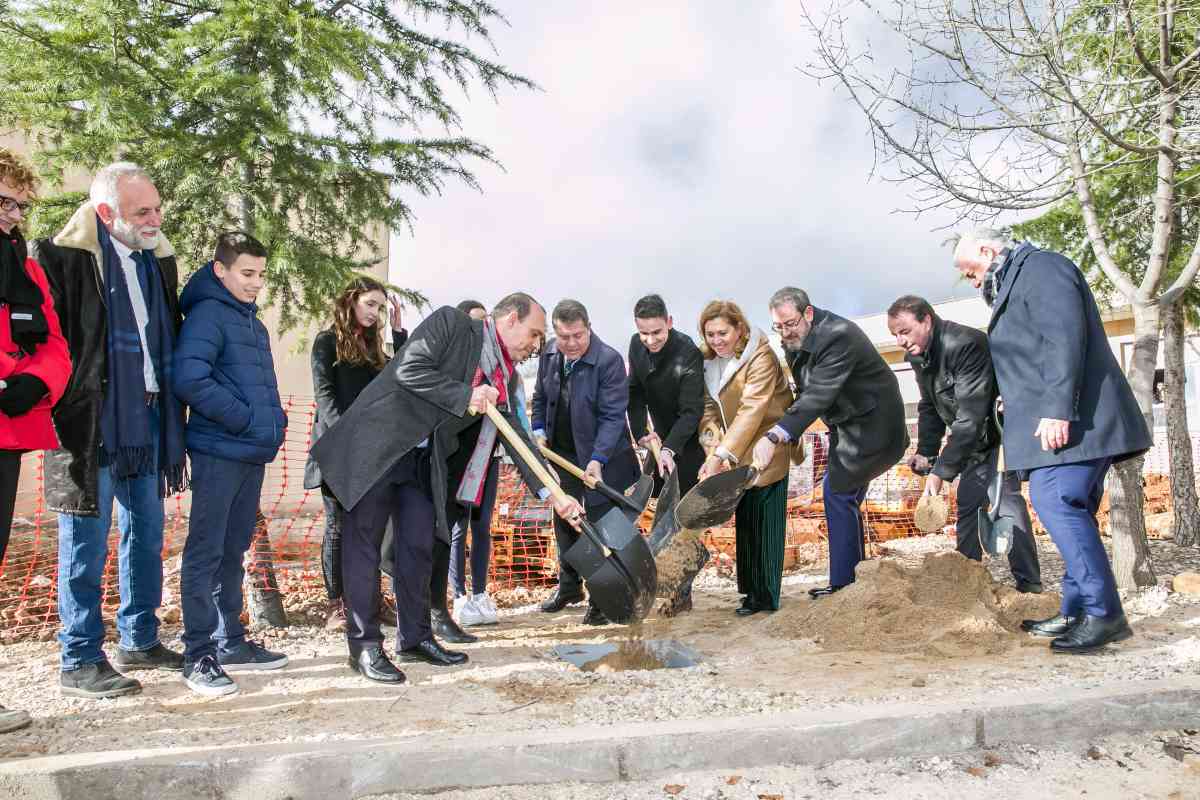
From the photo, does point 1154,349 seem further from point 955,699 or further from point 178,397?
point 178,397

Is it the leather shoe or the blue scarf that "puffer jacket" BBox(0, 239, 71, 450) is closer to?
the blue scarf

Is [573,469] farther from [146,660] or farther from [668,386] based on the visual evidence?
[146,660]

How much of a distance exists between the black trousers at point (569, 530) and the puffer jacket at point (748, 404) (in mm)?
754

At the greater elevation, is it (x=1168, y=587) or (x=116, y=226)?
(x=116, y=226)

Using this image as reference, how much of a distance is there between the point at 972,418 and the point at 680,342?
5.22 feet

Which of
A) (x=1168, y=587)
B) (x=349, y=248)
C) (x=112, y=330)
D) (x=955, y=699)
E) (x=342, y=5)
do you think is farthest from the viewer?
(x=349, y=248)

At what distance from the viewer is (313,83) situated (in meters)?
5.39

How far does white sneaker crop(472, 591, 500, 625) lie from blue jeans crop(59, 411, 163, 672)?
5.30ft

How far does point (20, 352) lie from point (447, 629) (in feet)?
7.26

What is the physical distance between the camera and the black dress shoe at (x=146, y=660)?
3.65 m

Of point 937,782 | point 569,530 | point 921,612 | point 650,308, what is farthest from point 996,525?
point 937,782

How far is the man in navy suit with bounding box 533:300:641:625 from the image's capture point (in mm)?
4645

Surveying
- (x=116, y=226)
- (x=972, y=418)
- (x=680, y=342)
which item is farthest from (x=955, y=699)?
(x=116, y=226)

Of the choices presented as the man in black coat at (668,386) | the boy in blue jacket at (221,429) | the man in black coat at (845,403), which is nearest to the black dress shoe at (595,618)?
the man in black coat at (668,386)
